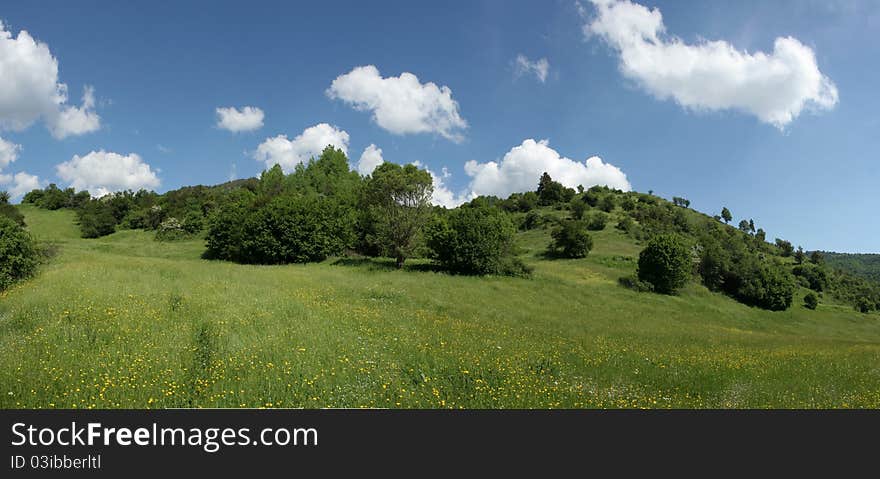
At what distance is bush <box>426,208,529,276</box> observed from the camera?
45844mm

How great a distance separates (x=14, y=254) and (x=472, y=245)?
35.0 m

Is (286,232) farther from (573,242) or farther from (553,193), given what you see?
(553,193)

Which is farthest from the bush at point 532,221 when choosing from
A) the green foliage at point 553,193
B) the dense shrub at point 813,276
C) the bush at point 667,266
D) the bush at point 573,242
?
the dense shrub at point 813,276

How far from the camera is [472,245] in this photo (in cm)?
4581

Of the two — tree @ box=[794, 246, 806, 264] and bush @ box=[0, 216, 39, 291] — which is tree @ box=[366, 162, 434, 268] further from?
tree @ box=[794, 246, 806, 264]

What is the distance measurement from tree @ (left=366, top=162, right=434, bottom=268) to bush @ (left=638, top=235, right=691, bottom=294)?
33.0 m

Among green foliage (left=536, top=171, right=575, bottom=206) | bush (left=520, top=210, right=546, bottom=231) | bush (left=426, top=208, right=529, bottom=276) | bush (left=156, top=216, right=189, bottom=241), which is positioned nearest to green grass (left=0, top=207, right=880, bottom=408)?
bush (left=426, top=208, right=529, bottom=276)

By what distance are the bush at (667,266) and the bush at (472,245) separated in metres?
21.2

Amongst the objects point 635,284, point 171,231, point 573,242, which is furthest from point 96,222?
point 635,284

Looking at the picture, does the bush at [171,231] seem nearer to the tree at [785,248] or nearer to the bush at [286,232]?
the bush at [286,232]
